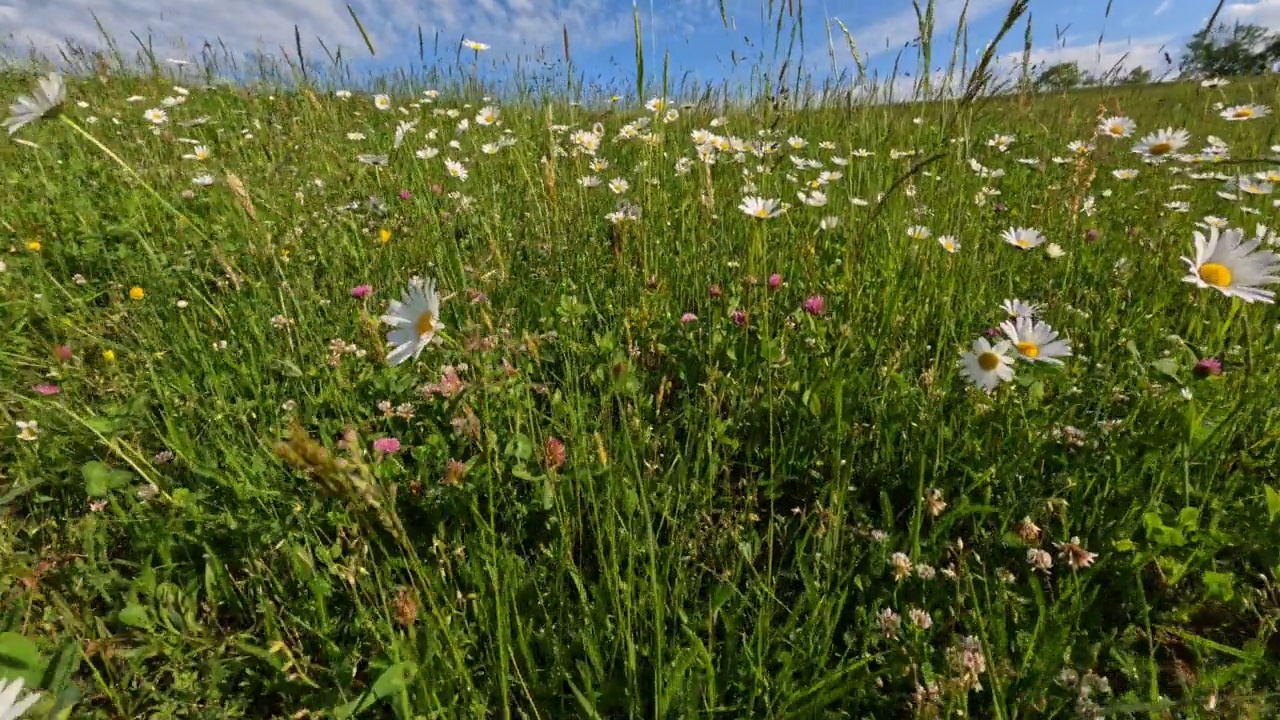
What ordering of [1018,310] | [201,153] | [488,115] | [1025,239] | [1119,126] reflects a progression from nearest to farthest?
[1018,310] < [1025,239] < [1119,126] < [201,153] < [488,115]

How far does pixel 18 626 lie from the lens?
1.16m

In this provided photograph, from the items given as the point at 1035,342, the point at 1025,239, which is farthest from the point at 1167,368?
the point at 1025,239

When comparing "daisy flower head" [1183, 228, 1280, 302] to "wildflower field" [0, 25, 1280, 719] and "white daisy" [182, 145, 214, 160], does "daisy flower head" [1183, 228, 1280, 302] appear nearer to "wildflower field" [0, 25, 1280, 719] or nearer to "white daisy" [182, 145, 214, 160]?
"wildflower field" [0, 25, 1280, 719]

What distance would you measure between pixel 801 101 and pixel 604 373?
6.37 feet

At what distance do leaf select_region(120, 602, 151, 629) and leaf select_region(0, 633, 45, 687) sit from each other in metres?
0.16

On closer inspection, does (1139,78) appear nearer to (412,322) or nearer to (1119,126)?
(1119,126)

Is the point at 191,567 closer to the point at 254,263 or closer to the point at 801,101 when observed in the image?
the point at 254,263

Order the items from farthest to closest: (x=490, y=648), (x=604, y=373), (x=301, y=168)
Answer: (x=301, y=168) → (x=604, y=373) → (x=490, y=648)

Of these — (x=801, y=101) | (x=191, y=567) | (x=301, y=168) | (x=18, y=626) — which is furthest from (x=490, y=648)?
(x=301, y=168)

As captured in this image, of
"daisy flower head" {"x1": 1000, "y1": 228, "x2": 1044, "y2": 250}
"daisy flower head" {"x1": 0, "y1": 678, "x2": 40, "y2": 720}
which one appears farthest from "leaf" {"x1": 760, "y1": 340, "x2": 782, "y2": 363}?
"daisy flower head" {"x1": 0, "y1": 678, "x2": 40, "y2": 720}

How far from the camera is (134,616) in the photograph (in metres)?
1.12

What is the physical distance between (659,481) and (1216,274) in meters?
1.29

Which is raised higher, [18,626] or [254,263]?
[254,263]

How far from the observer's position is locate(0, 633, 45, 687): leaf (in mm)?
937
